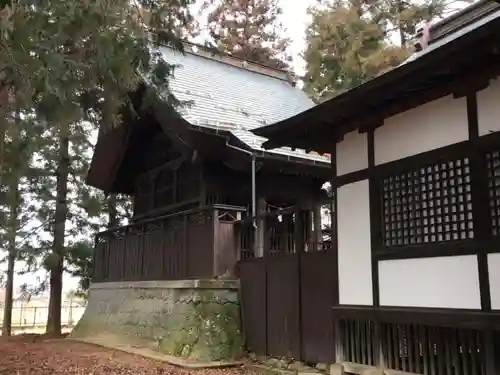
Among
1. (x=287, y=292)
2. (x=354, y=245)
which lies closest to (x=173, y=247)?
(x=287, y=292)

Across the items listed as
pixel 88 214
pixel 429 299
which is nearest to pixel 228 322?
pixel 429 299

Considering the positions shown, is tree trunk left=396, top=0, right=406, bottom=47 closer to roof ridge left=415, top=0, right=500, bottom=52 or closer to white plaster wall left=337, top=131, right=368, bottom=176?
roof ridge left=415, top=0, right=500, bottom=52

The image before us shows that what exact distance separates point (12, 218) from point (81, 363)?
20.2ft

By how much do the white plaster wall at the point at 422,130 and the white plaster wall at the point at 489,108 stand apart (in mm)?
173

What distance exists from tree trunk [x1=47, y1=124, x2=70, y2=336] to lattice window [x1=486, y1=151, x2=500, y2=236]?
12.6 meters

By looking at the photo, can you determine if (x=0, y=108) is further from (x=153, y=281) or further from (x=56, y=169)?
(x=56, y=169)

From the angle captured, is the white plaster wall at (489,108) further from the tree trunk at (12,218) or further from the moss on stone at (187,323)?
the tree trunk at (12,218)

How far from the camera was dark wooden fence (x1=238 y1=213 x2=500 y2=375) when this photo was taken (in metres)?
5.05

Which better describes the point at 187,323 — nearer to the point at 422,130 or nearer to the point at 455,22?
the point at 422,130

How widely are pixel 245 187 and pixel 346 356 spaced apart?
17.2ft

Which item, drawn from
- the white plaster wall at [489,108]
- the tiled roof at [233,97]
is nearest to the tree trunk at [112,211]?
the tiled roof at [233,97]

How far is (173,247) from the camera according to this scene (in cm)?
1027

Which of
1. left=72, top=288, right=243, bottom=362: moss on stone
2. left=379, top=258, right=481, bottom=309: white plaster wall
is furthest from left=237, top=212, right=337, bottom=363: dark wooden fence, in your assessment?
left=379, top=258, right=481, bottom=309: white plaster wall

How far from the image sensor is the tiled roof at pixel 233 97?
389 inches
